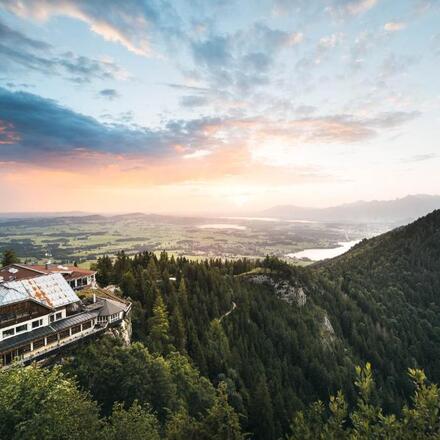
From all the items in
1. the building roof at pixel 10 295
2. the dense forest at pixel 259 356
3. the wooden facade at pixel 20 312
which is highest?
the building roof at pixel 10 295

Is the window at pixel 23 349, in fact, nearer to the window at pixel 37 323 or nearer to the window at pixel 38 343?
the window at pixel 38 343

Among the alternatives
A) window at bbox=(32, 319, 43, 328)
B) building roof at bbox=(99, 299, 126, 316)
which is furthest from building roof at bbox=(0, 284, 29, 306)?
building roof at bbox=(99, 299, 126, 316)

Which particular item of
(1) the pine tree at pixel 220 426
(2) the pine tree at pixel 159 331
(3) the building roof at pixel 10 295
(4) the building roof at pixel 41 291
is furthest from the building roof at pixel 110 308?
Result: (1) the pine tree at pixel 220 426

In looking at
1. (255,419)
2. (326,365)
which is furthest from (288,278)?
(255,419)

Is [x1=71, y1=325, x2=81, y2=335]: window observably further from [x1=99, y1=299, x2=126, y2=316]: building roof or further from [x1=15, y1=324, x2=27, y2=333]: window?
[x1=15, y1=324, x2=27, y2=333]: window

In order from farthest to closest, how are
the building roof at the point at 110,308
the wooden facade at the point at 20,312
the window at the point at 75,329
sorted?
the building roof at the point at 110,308
the window at the point at 75,329
the wooden facade at the point at 20,312

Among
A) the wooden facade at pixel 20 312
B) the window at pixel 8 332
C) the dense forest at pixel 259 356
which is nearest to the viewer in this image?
the dense forest at pixel 259 356

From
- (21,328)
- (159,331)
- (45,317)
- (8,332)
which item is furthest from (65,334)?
(159,331)
